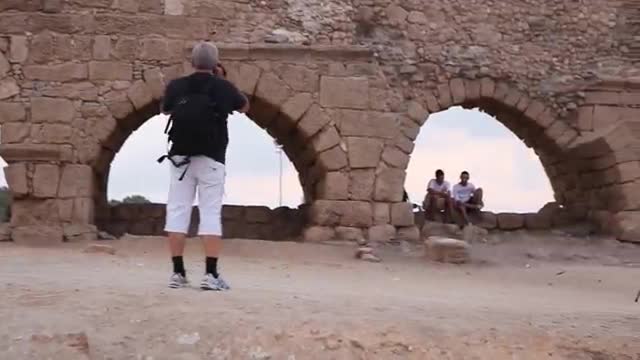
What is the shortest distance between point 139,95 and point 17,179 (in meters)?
1.73

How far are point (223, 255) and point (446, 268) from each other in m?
2.42

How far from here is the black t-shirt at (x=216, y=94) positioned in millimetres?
6141

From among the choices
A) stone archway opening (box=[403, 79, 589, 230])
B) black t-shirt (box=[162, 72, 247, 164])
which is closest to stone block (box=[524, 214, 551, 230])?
stone archway opening (box=[403, 79, 589, 230])

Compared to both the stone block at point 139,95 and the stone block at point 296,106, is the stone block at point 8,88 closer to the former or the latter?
the stone block at point 139,95

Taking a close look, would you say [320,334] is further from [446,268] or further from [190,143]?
[446,268]

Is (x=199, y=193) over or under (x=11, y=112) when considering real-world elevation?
under

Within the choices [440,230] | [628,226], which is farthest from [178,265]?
[628,226]

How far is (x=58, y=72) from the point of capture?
1166 centimetres

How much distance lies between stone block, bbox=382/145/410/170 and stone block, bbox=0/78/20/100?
14.8 feet

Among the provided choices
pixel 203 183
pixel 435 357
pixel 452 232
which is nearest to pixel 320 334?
pixel 435 357

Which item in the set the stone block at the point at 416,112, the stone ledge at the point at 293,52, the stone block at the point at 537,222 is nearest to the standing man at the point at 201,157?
the stone ledge at the point at 293,52

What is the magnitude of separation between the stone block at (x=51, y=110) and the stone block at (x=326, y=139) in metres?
2.95

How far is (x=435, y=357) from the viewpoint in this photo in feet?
15.4

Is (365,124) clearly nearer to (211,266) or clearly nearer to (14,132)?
(14,132)
